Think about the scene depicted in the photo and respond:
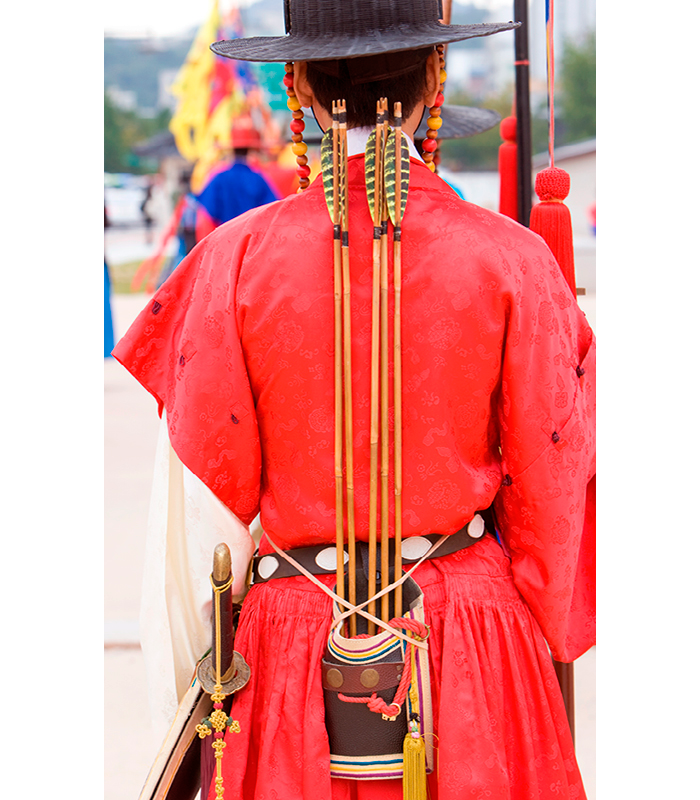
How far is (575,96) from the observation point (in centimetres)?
1855

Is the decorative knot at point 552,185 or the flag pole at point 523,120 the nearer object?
the decorative knot at point 552,185

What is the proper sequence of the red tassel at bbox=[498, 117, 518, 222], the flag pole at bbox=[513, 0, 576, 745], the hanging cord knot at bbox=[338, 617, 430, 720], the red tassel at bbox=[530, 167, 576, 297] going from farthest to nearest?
the red tassel at bbox=[498, 117, 518, 222] → the flag pole at bbox=[513, 0, 576, 745] → the red tassel at bbox=[530, 167, 576, 297] → the hanging cord knot at bbox=[338, 617, 430, 720]

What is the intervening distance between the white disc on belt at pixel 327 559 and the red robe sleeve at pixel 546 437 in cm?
27

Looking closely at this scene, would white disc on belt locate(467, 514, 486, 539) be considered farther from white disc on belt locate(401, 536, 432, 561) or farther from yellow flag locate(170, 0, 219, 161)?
yellow flag locate(170, 0, 219, 161)

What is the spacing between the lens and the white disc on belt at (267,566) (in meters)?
1.18

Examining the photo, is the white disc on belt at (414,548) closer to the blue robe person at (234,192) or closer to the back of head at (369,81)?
the back of head at (369,81)

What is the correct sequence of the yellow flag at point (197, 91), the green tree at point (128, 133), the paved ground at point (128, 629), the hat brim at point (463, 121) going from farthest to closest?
the green tree at point (128, 133) → the yellow flag at point (197, 91) → the hat brim at point (463, 121) → the paved ground at point (128, 629)

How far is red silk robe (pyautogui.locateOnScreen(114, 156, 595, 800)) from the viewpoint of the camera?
106 cm

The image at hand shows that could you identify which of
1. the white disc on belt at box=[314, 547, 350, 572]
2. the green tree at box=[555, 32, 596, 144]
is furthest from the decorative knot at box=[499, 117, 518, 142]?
the green tree at box=[555, 32, 596, 144]

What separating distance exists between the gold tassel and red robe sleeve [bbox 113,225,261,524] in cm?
40

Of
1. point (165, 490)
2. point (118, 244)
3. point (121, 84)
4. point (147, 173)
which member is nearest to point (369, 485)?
point (165, 490)

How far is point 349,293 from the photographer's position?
1039 millimetres

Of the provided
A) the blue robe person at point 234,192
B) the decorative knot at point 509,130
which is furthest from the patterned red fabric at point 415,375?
the blue robe person at point 234,192

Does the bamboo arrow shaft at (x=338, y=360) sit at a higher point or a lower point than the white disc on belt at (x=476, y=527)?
higher
